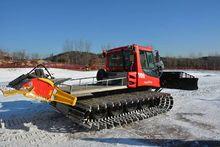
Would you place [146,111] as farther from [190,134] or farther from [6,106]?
[6,106]

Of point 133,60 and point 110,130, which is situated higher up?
point 133,60

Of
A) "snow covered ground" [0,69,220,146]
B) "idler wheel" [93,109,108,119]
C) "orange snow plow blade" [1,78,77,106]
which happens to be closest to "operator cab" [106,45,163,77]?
"snow covered ground" [0,69,220,146]

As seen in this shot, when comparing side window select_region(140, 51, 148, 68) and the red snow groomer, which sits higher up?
side window select_region(140, 51, 148, 68)

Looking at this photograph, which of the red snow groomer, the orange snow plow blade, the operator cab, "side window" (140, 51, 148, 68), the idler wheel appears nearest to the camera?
the orange snow plow blade

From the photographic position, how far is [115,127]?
27.1 ft

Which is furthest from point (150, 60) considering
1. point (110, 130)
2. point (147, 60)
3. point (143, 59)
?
point (110, 130)

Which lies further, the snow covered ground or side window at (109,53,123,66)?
side window at (109,53,123,66)

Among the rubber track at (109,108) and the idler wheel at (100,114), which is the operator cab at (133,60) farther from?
the idler wheel at (100,114)

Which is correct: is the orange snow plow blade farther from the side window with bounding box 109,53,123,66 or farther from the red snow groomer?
the side window with bounding box 109,53,123,66

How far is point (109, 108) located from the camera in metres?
8.30

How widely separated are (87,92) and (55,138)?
1435 millimetres

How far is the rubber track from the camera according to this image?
298 inches

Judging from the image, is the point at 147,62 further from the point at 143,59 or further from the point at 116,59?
the point at 116,59

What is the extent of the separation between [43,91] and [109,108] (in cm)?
200
